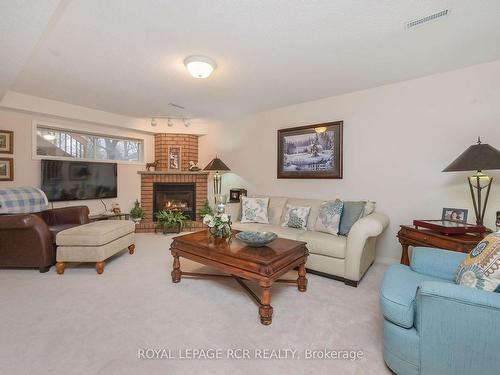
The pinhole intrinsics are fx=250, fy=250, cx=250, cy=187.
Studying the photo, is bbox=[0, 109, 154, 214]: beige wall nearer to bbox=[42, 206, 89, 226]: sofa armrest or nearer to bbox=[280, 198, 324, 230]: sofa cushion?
bbox=[42, 206, 89, 226]: sofa armrest

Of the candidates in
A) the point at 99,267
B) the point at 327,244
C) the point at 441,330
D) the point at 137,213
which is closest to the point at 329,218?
the point at 327,244

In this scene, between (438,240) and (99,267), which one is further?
(99,267)

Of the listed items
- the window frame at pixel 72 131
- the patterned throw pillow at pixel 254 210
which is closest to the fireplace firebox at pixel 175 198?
the window frame at pixel 72 131

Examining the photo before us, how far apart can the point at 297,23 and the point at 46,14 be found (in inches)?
69.0

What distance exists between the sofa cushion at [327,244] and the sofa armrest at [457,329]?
139 centimetres

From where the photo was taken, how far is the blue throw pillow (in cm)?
294

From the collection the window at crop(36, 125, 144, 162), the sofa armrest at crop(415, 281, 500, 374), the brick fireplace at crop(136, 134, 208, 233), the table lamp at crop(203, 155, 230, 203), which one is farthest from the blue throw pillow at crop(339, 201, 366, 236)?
the window at crop(36, 125, 144, 162)

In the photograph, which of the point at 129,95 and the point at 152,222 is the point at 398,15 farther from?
the point at 152,222

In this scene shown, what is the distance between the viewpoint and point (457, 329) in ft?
3.88

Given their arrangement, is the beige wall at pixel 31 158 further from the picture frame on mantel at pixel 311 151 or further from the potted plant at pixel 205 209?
the picture frame on mantel at pixel 311 151

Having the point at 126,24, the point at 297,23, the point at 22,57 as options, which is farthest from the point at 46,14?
the point at 297,23

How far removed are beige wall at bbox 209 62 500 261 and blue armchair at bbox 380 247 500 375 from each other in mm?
2002

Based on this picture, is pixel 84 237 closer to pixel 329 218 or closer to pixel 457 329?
pixel 329 218

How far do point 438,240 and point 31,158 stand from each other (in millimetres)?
5459
